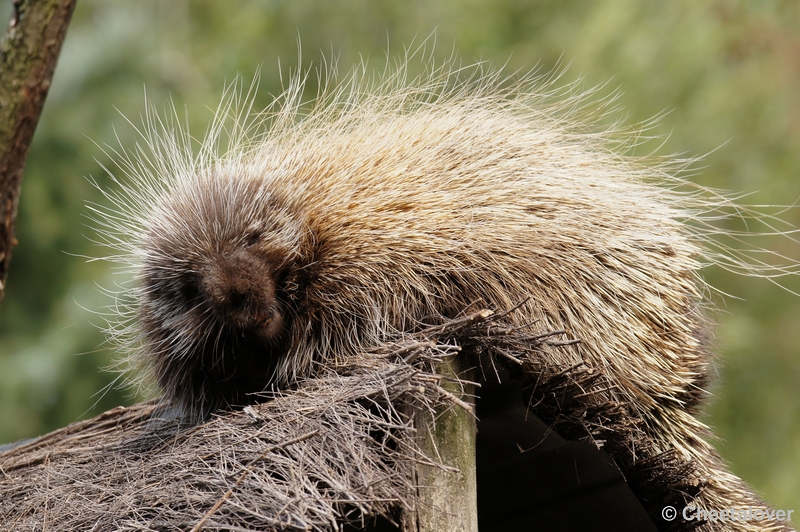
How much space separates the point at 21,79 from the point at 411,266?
4.64 feet

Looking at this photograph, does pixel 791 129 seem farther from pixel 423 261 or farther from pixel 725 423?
pixel 423 261

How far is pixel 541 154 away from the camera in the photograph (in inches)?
113

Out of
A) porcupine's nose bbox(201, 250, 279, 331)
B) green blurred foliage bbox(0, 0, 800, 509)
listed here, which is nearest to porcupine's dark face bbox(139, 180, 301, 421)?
porcupine's nose bbox(201, 250, 279, 331)

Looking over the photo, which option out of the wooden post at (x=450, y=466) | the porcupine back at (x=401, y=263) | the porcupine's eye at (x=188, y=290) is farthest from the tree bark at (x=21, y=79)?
the wooden post at (x=450, y=466)

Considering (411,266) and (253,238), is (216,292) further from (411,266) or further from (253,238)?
(411,266)

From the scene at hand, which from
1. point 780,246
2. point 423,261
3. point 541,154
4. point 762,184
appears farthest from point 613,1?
point 423,261

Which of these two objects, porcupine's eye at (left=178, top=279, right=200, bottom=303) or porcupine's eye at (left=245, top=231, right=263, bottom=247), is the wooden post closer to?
porcupine's eye at (left=245, top=231, right=263, bottom=247)

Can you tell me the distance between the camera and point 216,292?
2.35 m

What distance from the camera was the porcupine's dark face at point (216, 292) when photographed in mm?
2396

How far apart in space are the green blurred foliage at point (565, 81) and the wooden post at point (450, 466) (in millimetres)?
4491

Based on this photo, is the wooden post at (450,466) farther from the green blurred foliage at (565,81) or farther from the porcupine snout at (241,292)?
the green blurred foliage at (565,81)

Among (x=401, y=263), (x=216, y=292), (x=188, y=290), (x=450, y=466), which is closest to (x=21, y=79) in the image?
(x=188, y=290)

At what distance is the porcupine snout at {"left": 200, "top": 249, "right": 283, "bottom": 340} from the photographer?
2.36m

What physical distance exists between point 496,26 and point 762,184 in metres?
3.60
